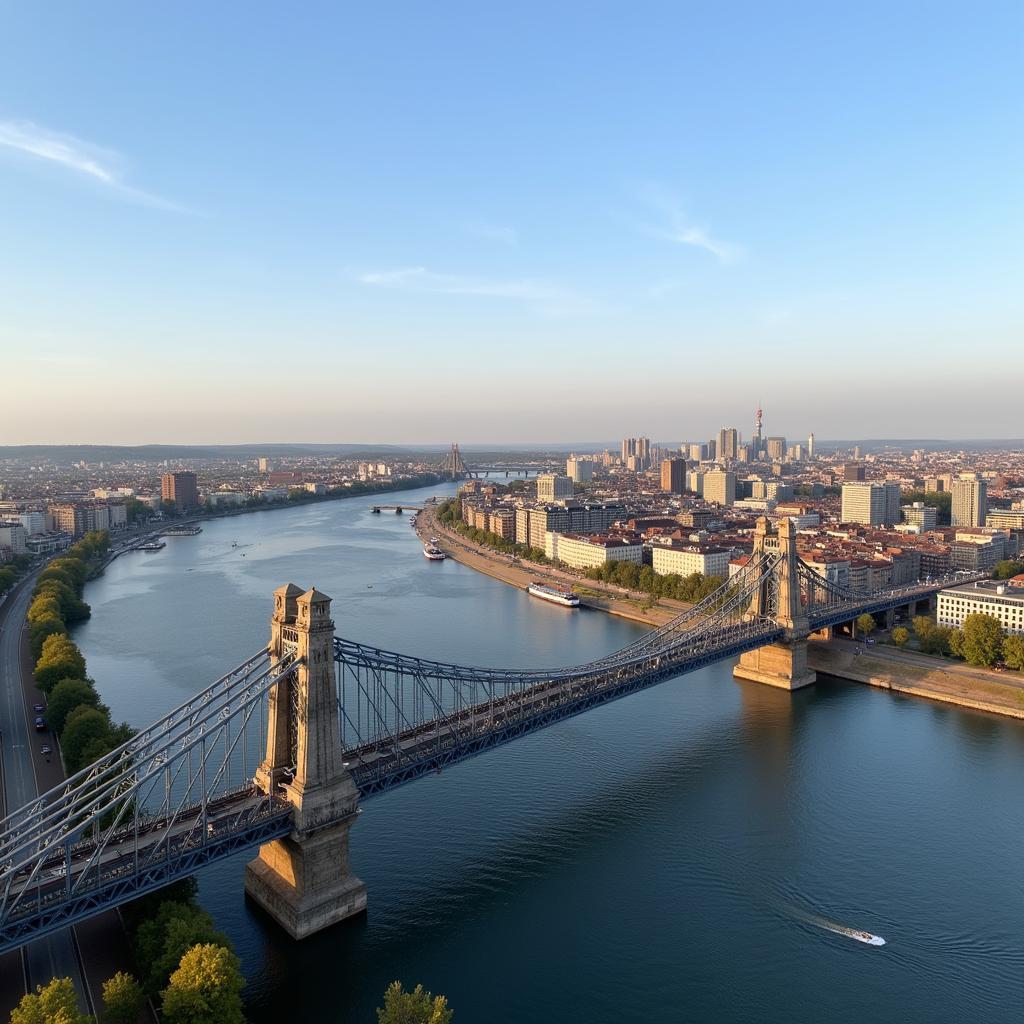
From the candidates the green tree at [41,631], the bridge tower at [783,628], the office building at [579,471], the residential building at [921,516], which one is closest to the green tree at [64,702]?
the green tree at [41,631]

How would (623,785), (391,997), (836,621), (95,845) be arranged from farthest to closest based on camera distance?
(836,621), (623,785), (95,845), (391,997)

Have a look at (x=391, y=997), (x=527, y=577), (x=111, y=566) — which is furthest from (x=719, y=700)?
(x=111, y=566)

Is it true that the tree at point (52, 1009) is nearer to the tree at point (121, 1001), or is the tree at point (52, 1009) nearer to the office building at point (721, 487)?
the tree at point (121, 1001)

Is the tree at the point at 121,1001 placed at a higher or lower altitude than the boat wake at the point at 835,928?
higher

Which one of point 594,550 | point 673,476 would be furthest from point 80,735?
point 673,476

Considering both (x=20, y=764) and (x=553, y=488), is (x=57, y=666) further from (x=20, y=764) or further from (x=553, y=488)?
(x=553, y=488)

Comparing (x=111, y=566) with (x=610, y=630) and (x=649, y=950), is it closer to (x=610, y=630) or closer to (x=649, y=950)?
(x=610, y=630)
